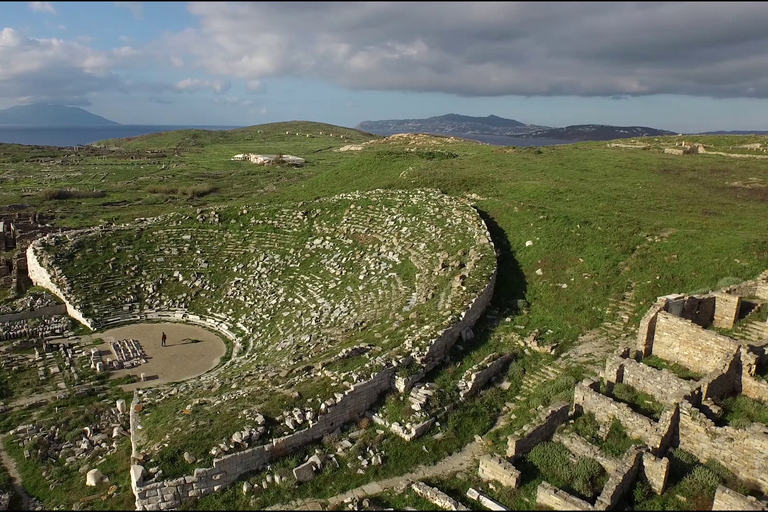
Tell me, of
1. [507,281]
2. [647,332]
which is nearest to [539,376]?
→ [647,332]

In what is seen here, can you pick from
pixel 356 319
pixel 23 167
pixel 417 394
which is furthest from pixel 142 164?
pixel 417 394

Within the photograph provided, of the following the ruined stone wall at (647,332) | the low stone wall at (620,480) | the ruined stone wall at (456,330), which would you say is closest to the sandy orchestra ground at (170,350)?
the ruined stone wall at (456,330)

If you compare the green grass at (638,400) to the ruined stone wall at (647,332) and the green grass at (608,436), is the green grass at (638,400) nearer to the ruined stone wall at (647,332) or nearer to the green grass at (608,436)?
the green grass at (608,436)

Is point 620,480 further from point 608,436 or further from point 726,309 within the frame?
point 726,309

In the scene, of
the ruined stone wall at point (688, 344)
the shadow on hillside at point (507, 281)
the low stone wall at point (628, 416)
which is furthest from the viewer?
the shadow on hillside at point (507, 281)

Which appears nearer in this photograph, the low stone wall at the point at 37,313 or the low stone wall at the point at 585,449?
the low stone wall at the point at 585,449

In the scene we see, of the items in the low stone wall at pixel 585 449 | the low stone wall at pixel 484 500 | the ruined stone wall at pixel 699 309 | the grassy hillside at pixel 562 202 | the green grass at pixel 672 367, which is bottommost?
the low stone wall at pixel 484 500
